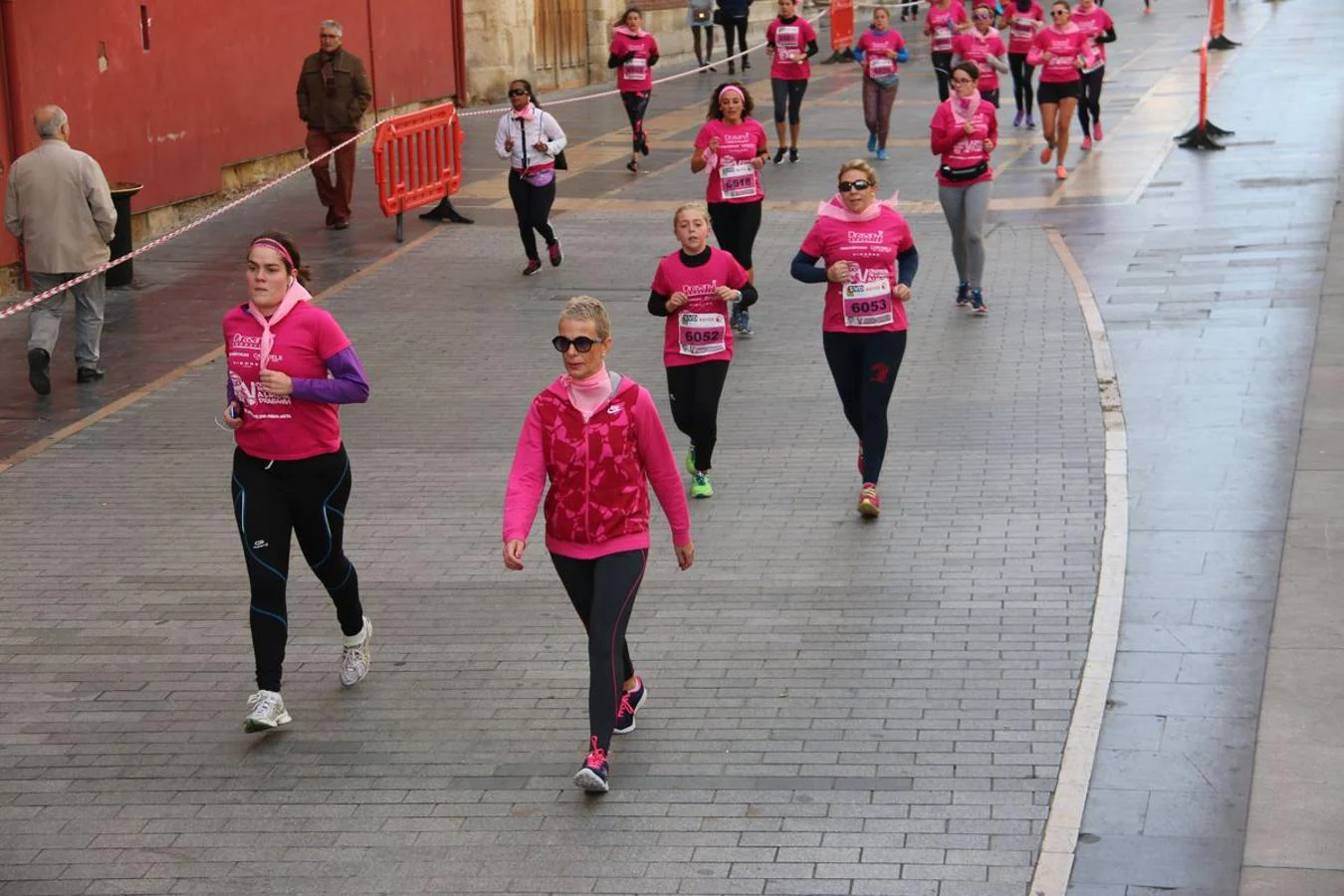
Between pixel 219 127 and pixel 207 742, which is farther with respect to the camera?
pixel 219 127

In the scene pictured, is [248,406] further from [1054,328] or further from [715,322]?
[1054,328]

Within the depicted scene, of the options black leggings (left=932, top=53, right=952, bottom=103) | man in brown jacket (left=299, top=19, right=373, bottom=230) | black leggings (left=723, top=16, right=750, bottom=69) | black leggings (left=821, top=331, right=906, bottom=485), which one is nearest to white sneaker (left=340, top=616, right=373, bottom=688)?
black leggings (left=821, top=331, right=906, bottom=485)

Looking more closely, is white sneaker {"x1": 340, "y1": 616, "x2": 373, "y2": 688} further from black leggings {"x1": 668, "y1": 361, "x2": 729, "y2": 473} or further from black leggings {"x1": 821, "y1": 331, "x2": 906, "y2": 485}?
black leggings {"x1": 821, "y1": 331, "x2": 906, "y2": 485}

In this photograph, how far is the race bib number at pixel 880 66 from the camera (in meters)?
A: 22.9

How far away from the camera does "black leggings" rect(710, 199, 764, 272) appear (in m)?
15.0

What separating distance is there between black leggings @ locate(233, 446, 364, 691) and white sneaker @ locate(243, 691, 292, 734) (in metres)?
0.05

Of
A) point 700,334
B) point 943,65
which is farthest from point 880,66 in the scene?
point 700,334

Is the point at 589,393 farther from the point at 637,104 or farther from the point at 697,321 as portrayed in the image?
the point at 637,104

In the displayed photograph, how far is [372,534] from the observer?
10367 mm

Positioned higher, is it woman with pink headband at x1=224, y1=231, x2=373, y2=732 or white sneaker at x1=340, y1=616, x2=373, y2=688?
woman with pink headband at x1=224, y1=231, x2=373, y2=732

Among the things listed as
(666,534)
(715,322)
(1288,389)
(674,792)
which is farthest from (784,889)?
(1288,389)

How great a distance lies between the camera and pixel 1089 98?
23.8 m

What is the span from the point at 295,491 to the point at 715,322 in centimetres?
352

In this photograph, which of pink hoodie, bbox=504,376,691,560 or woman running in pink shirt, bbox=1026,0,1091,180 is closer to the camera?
pink hoodie, bbox=504,376,691,560
